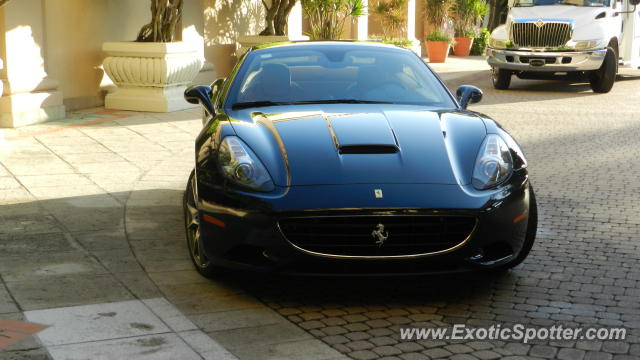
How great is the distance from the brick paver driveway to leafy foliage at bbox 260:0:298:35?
9.63 metres

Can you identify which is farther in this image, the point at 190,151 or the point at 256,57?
the point at 190,151

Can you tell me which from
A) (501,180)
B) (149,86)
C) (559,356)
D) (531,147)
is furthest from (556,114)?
(559,356)

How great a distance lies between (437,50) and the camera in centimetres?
2588

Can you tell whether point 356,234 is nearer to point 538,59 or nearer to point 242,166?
point 242,166

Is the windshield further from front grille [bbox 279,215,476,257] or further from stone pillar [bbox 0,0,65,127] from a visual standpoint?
stone pillar [bbox 0,0,65,127]

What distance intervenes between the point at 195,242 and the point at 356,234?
3.84ft

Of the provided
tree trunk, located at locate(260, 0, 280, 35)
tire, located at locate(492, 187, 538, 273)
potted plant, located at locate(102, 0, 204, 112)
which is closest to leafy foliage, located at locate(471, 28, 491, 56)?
tree trunk, located at locate(260, 0, 280, 35)

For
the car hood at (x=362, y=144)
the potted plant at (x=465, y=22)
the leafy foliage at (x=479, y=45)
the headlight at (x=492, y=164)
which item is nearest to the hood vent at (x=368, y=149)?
the car hood at (x=362, y=144)

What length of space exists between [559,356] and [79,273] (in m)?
2.76

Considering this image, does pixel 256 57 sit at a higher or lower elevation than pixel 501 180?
higher

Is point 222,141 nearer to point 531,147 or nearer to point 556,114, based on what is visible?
point 531,147

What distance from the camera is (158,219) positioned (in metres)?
6.98

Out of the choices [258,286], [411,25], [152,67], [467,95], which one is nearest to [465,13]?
[411,25]

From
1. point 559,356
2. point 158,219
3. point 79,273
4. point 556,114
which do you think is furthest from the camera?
point 556,114
